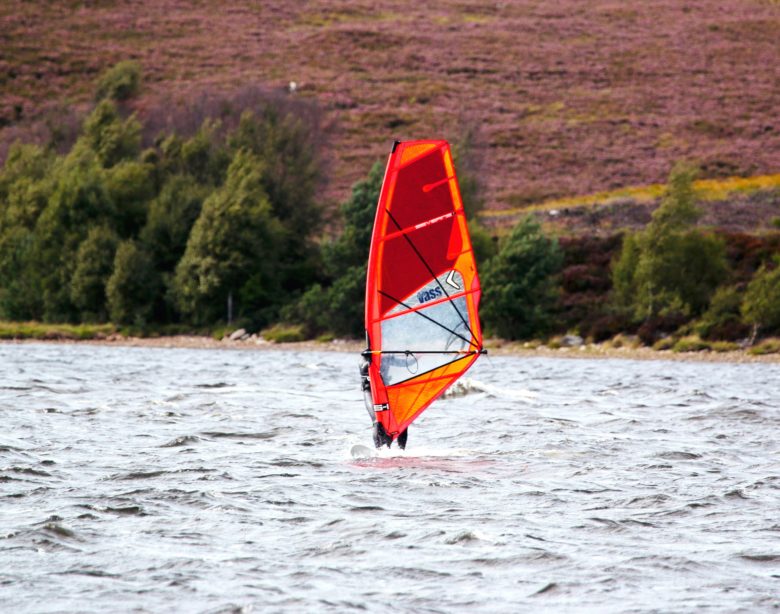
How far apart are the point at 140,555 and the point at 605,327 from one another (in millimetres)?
43958

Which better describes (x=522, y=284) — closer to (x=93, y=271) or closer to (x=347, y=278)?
(x=347, y=278)

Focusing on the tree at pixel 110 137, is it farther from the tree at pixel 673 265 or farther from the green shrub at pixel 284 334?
the tree at pixel 673 265

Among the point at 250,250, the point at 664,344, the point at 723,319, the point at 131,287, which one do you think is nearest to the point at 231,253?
the point at 250,250

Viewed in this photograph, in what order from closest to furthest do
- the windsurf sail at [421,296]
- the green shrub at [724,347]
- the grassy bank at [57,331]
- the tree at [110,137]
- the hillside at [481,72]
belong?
1. the windsurf sail at [421,296]
2. the green shrub at [724,347]
3. the grassy bank at [57,331]
4. the tree at [110,137]
5. the hillside at [481,72]

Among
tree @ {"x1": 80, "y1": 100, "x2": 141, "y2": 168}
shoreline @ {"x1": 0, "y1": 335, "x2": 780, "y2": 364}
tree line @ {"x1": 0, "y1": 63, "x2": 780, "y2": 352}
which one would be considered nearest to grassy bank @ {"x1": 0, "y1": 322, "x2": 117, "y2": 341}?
shoreline @ {"x1": 0, "y1": 335, "x2": 780, "y2": 364}

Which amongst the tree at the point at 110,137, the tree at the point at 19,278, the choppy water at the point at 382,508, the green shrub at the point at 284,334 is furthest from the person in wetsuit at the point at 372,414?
the tree at the point at 110,137

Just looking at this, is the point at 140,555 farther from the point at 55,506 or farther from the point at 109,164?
the point at 109,164

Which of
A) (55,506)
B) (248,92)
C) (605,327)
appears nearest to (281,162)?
A: (248,92)

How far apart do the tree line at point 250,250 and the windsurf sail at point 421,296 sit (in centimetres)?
3530

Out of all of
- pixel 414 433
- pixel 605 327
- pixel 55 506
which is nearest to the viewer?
pixel 55 506

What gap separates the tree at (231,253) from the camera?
2341 inches

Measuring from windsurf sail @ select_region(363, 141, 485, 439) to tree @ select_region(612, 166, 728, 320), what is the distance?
36.4 metres

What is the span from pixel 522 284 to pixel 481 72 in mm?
53447

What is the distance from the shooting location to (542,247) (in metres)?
54.8
